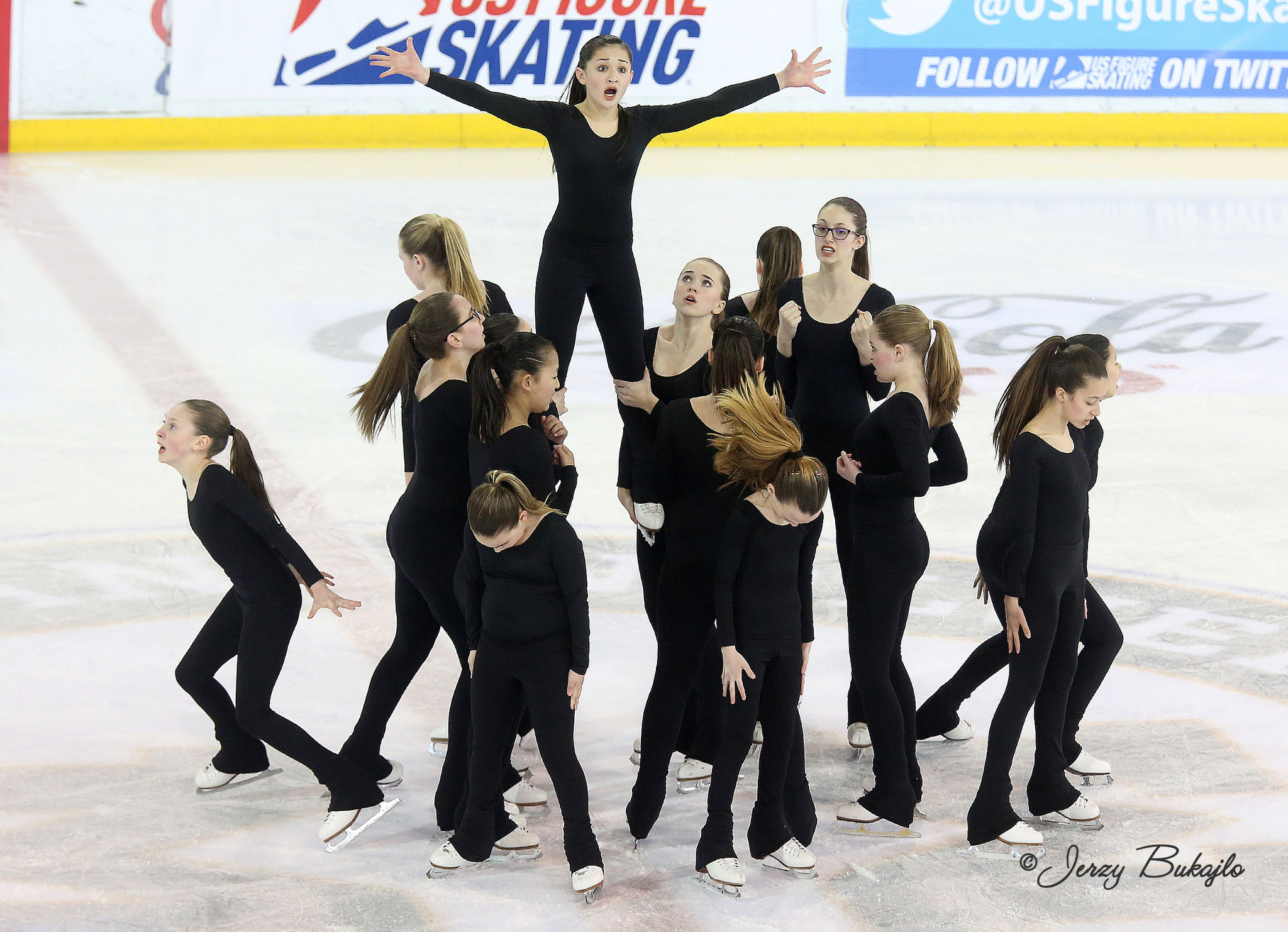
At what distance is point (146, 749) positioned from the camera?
4387mm

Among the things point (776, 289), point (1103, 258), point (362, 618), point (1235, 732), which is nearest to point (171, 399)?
point (362, 618)

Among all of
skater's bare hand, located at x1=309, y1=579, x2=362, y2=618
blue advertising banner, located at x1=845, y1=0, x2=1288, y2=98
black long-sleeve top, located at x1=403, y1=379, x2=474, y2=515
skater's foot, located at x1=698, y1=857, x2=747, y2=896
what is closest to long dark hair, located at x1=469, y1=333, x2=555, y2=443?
black long-sleeve top, located at x1=403, y1=379, x2=474, y2=515

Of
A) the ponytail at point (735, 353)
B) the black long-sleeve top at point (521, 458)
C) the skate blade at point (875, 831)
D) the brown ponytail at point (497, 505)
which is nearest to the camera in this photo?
the brown ponytail at point (497, 505)

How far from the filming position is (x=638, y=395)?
4.25 metres

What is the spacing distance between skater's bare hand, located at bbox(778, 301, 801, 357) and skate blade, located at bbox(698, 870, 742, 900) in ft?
5.24

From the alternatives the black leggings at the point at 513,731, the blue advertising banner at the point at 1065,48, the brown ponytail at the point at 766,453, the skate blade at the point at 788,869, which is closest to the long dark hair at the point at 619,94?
the brown ponytail at the point at 766,453

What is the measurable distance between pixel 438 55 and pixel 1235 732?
11642 mm

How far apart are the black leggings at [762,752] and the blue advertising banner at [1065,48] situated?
40.9 feet

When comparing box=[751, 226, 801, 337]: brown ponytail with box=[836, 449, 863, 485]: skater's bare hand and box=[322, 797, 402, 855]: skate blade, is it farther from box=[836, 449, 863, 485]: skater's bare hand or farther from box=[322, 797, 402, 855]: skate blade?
box=[322, 797, 402, 855]: skate blade

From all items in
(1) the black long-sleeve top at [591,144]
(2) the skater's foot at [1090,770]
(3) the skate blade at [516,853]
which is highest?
(1) the black long-sleeve top at [591,144]

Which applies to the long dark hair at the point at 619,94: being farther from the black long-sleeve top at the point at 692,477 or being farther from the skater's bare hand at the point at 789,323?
the black long-sleeve top at the point at 692,477

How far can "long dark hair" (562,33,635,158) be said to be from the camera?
4.48m

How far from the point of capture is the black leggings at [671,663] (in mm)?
3900

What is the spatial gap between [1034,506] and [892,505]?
1.29 feet
